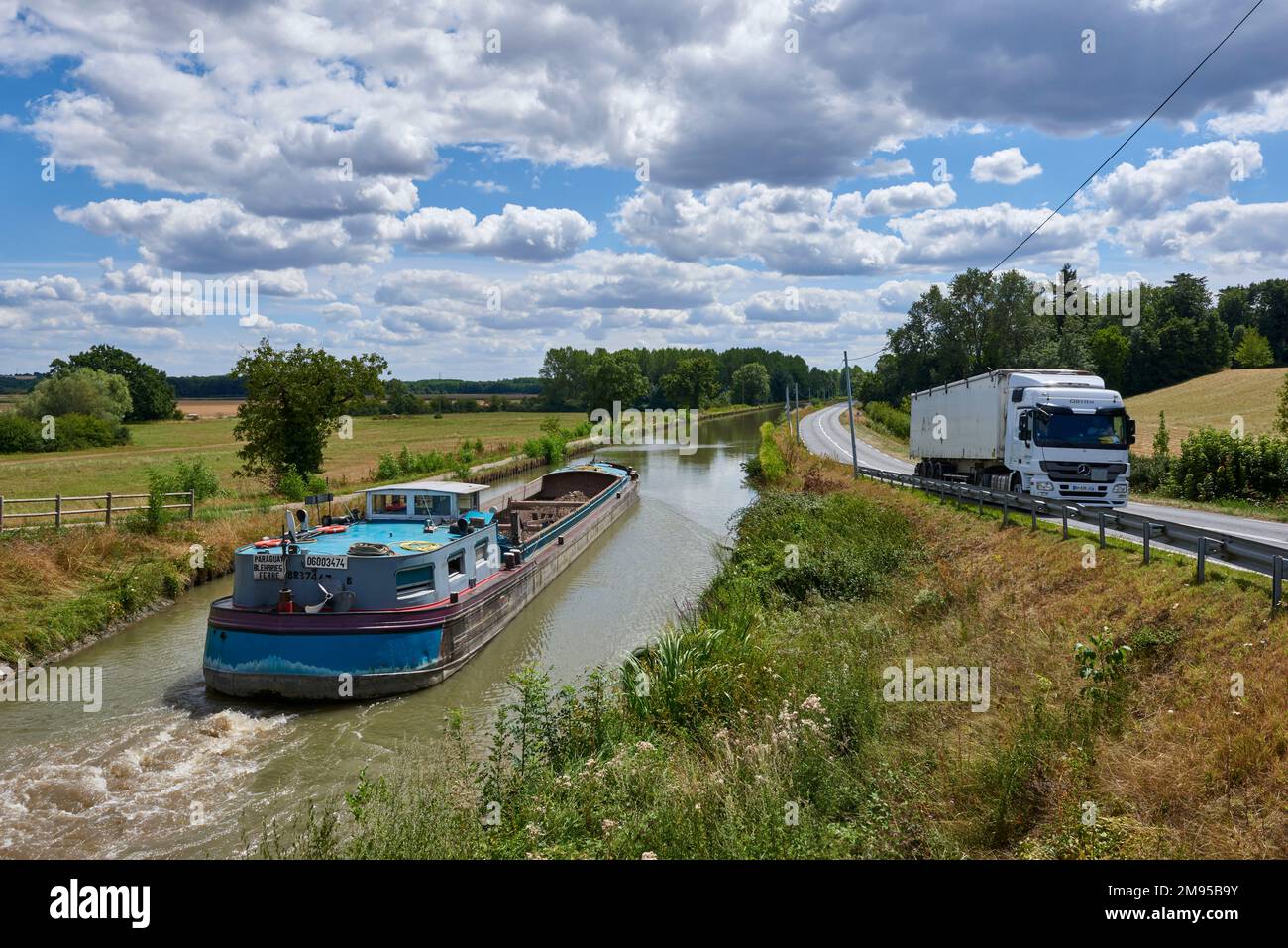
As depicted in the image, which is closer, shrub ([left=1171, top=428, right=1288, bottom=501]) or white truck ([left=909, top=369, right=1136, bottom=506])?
white truck ([left=909, top=369, right=1136, bottom=506])

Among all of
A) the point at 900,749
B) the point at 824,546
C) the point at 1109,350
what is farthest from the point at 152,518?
the point at 1109,350

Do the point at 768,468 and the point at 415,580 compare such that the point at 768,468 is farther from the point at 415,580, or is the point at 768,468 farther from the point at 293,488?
the point at 415,580

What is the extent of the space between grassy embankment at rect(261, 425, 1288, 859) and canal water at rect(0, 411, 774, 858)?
1.10m

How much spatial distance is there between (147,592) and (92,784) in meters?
10.1

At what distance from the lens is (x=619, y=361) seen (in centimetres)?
12612

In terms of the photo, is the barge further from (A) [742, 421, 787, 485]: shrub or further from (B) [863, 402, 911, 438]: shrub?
(B) [863, 402, 911, 438]: shrub

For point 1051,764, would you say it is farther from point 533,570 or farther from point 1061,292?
point 1061,292

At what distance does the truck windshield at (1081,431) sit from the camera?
21.1 meters

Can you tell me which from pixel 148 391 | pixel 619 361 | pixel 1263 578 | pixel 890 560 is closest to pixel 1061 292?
pixel 619 361

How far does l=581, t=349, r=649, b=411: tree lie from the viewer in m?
123

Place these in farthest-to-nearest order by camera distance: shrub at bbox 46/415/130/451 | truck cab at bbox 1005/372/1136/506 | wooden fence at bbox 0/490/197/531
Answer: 1. shrub at bbox 46/415/130/451
2. wooden fence at bbox 0/490/197/531
3. truck cab at bbox 1005/372/1136/506

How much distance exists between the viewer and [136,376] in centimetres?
10512

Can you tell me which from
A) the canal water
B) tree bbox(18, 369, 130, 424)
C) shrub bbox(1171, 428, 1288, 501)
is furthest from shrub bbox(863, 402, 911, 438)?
tree bbox(18, 369, 130, 424)

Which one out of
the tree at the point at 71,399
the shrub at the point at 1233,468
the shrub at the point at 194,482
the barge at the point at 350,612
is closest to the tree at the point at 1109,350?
the shrub at the point at 1233,468
